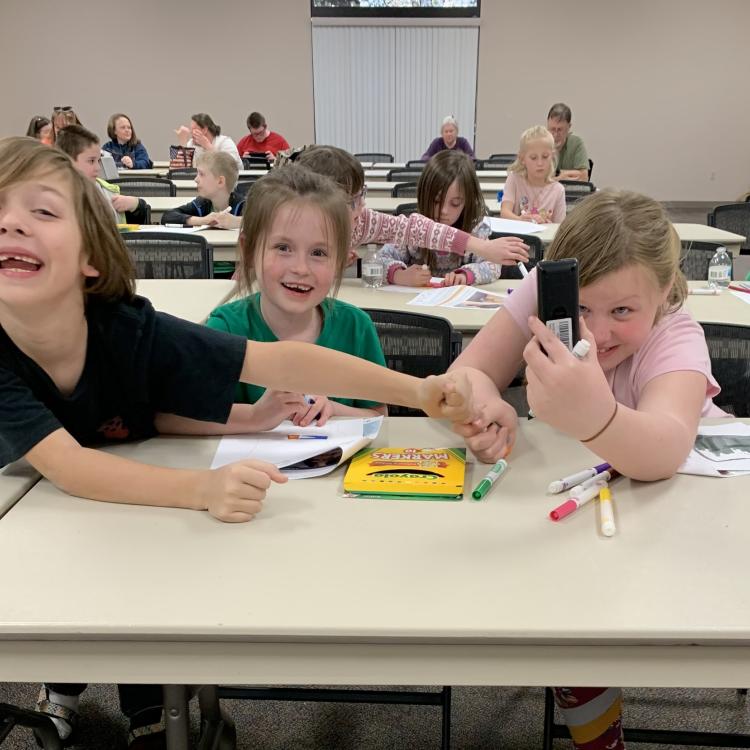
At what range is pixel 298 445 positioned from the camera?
50.0 inches

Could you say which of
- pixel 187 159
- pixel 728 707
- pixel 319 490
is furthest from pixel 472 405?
pixel 187 159

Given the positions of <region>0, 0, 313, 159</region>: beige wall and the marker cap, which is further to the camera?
<region>0, 0, 313, 159</region>: beige wall

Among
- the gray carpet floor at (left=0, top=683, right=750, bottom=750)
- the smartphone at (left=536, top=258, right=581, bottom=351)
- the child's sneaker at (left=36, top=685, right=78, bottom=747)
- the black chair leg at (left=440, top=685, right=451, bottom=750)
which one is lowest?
the gray carpet floor at (left=0, top=683, right=750, bottom=750)

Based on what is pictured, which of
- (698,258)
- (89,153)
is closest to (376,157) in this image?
(89,153)

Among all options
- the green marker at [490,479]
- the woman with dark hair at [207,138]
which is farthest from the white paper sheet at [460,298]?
the woman with dark hair at [207,138]

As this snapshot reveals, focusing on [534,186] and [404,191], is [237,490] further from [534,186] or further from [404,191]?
[404,191]

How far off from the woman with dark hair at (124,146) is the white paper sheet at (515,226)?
527cm

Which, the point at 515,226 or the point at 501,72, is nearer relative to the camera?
the point at 515,226

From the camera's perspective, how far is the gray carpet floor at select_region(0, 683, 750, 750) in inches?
63.6

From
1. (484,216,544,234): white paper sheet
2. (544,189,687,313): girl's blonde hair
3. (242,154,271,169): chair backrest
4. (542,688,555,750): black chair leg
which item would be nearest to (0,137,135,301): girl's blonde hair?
(544,189,687,313): girl's blonde hair

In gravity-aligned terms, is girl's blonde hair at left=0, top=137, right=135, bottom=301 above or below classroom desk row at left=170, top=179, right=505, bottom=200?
above

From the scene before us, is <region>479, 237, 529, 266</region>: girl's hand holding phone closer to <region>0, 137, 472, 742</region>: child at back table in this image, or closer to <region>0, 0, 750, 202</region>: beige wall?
<region>0, 137, 472, 742</region>: child at back table

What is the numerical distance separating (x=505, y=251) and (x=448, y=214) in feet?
2.28

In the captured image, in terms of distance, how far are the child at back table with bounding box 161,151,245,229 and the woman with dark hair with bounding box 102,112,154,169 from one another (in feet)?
12.5
